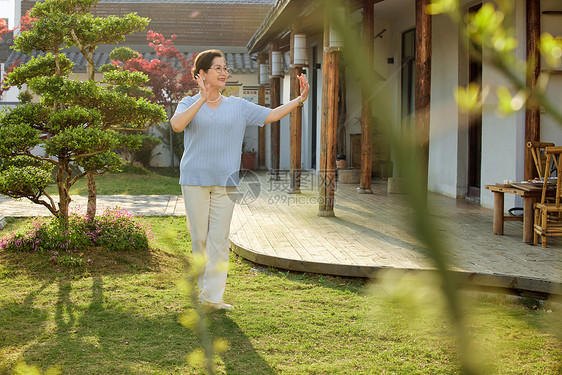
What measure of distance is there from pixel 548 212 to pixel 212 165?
11.4 feet

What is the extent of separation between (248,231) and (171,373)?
Result: 3.86 meters

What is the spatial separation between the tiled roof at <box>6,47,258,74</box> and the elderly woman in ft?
48.3

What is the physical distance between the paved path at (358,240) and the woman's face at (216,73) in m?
1.49

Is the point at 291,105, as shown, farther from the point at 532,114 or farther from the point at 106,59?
the point at 106,59

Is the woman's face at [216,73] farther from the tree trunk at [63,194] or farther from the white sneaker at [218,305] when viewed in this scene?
the tree trunk at [63,194]

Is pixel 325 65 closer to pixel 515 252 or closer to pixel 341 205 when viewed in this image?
pixel 341 205

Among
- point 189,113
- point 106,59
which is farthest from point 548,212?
point 106,59

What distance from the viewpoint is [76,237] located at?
5.64 meters

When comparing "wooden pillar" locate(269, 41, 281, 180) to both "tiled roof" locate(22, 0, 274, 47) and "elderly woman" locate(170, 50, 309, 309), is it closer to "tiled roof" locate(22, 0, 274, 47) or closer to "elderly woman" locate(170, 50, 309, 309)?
"elderly woman" locate(170, 50, 309, 309)

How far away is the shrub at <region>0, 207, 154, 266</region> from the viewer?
5.58 metres

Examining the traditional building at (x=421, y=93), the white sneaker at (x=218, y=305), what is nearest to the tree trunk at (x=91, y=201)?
the white sneaker at (x=218, y=305)

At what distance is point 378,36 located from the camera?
41.9ft

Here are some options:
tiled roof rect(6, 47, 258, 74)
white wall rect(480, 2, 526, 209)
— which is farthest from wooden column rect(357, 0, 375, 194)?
tiled roof rect(6, 47, 258, 74)

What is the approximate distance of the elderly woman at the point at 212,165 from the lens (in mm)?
4184
